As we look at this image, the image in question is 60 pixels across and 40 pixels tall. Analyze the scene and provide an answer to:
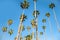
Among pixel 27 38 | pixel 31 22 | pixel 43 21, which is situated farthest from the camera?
pixel 43 21

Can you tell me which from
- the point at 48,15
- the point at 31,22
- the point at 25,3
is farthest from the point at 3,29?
the point at 25,3

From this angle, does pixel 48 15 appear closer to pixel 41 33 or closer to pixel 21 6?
pixel 41 33

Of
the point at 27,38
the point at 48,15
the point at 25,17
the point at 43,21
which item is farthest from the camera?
the point at 43,21

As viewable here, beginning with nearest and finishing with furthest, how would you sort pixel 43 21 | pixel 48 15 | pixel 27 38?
pixel 27 38, pixel 48 15, pixel 43 21

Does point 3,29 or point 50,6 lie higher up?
point 50,6

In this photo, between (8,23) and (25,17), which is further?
(8,23)

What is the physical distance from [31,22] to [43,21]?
18656 millimetres

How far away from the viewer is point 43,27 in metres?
107

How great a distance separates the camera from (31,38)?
3157 inches

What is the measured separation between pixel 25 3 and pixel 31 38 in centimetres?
2621

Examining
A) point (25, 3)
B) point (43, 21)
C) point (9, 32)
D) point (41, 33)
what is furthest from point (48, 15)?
point (25, 3)

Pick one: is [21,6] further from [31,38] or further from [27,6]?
[31,38]

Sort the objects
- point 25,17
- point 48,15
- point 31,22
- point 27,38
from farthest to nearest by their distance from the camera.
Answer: point 48,15, point 31,22, point 27,38, point 25,17

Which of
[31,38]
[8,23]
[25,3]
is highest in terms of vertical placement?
[25,3]
